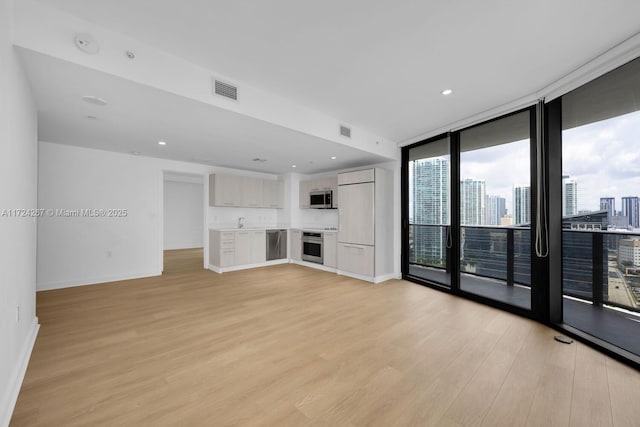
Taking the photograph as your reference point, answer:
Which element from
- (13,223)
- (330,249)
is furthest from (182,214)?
(13,223)

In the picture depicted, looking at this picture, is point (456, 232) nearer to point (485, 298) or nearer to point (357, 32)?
point (485, 298)

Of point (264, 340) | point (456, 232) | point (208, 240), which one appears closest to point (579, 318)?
point (456, 232)

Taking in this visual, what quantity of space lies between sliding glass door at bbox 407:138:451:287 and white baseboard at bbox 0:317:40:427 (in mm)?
4700

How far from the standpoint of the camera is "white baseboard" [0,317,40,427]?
1426 millimetres

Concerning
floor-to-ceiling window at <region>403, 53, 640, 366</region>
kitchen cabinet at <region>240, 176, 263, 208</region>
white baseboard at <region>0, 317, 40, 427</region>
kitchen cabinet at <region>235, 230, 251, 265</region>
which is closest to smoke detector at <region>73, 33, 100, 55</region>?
white baseboard at <region>0, 317, 40, 427</region>

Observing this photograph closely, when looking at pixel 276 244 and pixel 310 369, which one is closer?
pixel 310 369

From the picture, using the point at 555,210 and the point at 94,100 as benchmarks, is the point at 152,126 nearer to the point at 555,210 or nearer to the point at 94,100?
the point at 94,100

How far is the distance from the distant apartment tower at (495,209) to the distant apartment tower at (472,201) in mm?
63

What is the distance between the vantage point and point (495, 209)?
3.58 meters

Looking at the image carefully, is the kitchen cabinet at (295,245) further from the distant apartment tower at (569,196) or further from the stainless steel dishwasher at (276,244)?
the distant apartment tower at (569,196)

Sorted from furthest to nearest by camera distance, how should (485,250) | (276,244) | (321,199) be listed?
(276,244) < (321,199) < (485,250)

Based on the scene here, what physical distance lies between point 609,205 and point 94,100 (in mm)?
5119

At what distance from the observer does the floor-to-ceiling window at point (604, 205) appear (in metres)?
2.25

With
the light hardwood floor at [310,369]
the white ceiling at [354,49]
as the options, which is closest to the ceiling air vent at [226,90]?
the white ceiling at [354,49]
